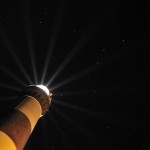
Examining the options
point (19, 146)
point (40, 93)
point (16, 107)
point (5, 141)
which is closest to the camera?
point (5, 141)

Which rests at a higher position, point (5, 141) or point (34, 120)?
point (34, 120)

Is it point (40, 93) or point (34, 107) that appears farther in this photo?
point (40, 93)

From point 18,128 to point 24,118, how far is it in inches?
27.7

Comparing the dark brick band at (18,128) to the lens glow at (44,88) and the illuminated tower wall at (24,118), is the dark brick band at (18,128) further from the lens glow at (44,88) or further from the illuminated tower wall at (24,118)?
the lens glow at (44,88)

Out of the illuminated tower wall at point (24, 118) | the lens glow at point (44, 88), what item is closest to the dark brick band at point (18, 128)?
the illuminated tower wall at point (24, 118)

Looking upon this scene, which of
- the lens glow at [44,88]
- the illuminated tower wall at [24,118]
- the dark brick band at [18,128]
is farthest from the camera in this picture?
the lens glow at [44,88]

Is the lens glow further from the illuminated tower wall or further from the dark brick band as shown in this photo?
the dark brick band

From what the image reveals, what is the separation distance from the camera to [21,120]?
8.58 metres

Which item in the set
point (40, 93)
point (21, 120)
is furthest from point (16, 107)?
point (40, 93)

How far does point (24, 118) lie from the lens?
347 inches

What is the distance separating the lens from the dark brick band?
7.67m

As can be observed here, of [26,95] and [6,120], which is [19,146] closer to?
[6,120]

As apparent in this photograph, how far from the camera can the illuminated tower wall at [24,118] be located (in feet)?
24.4

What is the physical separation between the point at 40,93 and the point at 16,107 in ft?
6.00
